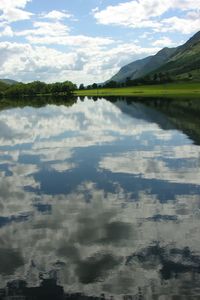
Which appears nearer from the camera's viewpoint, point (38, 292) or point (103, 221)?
point (38, 292)

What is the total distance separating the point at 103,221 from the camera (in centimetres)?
2764

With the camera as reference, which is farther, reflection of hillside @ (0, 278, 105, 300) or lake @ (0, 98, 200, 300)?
lake @ (0, 98, 200, 300)

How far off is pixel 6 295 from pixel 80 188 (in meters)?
18.7

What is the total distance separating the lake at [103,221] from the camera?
1942 cm

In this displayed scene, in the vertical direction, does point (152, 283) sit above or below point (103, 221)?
below

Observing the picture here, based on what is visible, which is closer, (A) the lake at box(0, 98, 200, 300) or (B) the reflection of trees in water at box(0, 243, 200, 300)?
(B) the reflection of trees in water at box(0, 243, 200, 300)

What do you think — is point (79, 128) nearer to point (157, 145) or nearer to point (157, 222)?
point (157, 145)

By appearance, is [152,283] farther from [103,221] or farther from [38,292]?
[103,221]

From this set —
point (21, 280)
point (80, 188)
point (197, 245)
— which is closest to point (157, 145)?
point (80, 188)

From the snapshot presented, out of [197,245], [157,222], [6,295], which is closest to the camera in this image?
[6,295]

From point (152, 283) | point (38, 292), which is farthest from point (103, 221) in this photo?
point (38, 292)

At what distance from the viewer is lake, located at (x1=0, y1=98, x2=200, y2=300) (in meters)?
19.4

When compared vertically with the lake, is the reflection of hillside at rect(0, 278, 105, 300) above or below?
below

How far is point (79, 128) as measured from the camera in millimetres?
87438
